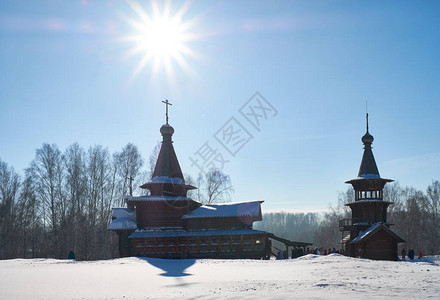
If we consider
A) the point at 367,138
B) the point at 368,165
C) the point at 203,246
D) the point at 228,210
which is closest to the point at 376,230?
the point at 368,165

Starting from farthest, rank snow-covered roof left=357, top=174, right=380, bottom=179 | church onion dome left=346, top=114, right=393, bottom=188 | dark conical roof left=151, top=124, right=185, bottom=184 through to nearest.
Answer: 1. church onion dome left=346, top=114, right=393, bottom=188
2. snow-covered roof left=357, top=174, right=380, bottom=179
3. dark conical roof left=151, top=124, right=185, bottom=184

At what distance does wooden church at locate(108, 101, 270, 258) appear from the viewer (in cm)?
2802

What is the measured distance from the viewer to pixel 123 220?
30.7 metres

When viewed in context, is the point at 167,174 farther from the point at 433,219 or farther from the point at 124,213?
the point at 433,219

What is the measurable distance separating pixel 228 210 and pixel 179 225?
414 cm

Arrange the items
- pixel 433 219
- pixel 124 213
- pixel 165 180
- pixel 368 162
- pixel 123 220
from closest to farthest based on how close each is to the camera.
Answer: pixel 165 180
pixel 123 220
pixel 124 213
pixel 368 162
pixel 433 219

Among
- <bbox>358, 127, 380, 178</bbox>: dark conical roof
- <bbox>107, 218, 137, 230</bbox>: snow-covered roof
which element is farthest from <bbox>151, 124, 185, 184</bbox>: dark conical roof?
<bbox>358, 127, 380, 178</bbox>: dark conical roof

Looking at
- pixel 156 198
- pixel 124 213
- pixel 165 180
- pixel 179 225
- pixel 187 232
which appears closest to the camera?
pixel 187 232

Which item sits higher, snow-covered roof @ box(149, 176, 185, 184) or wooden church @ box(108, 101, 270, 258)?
snow-covered roof @ box(149, 176, 185, 184)

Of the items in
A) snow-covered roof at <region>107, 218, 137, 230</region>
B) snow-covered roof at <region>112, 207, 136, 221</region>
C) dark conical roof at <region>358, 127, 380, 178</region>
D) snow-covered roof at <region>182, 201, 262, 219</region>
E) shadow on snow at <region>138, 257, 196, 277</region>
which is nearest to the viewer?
shadow on snow at <region>138, 257, 196, 277</region>

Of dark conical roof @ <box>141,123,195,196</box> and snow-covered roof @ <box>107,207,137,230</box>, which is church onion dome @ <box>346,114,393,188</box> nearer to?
dark conical roof @ <box>141,123,195,196</box>

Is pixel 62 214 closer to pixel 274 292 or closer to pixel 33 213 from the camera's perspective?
pixel 33 213

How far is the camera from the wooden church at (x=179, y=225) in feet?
91.9

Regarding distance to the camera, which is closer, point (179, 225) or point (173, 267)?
point (173, 267)
